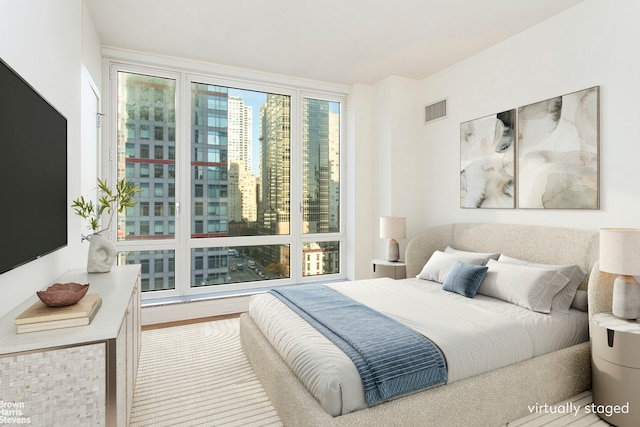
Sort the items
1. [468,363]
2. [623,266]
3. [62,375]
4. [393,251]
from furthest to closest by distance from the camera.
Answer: [393,251], [623,266], [468,363], [62,375]

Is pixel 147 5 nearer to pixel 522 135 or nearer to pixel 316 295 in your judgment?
pixel 316 295

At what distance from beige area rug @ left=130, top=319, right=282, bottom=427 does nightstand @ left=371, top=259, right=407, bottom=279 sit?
1.68 m

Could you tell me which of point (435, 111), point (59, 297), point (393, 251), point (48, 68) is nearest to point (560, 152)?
point (435, 111)

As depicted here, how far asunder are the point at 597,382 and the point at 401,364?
1315 millimetres

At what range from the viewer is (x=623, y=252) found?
204 cm

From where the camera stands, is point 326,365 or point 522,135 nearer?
point 326,365

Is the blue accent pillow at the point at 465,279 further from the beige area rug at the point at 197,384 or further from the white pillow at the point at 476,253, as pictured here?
the beige area rug at the point at 197,384

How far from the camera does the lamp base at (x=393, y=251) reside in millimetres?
4145

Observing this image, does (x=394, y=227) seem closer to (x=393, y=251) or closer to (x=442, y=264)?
(x=393, y=251)

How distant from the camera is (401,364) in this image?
174 cm

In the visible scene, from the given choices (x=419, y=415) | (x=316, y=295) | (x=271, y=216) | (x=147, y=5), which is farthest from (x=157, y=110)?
(x=419, y=415)

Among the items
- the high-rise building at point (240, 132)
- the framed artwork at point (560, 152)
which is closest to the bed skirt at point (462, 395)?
the framed artwork at point (560, 152)

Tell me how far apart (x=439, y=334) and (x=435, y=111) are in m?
3.06

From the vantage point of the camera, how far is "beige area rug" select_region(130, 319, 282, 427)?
2.08 m
